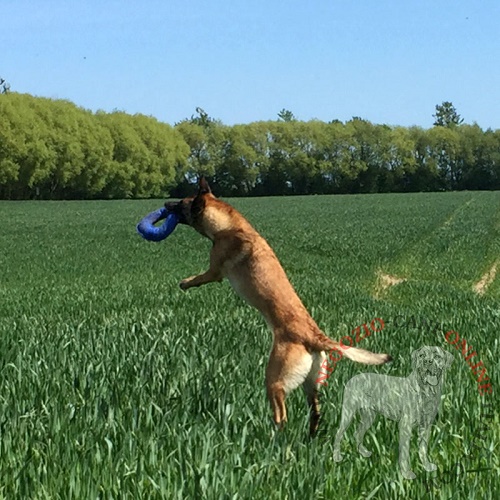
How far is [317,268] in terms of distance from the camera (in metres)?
18.2

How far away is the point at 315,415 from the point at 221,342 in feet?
9.78

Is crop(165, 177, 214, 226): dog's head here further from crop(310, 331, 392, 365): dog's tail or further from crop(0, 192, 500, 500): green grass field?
crop(0, 192, 500, 500): green grass field

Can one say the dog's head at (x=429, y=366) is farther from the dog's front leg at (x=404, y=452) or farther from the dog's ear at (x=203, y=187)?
the dog's ear at (x=203, y=187)

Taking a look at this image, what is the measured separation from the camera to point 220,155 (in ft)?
365

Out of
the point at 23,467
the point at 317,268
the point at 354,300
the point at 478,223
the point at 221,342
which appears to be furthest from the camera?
the point at 478,223

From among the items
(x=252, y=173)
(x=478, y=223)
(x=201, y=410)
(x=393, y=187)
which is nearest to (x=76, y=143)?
(x=252, y=173)

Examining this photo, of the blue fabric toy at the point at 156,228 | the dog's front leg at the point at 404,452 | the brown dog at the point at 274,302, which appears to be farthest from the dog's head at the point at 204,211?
the dog's front leg at the point at 404,452

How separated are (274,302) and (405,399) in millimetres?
753

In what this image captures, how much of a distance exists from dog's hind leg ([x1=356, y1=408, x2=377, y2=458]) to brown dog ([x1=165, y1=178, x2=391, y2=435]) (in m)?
0.23

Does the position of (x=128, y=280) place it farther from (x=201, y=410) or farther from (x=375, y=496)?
(x=375, y=496)

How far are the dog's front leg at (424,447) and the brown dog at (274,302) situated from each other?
425 mm

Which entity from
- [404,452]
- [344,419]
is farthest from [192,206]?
[404,452]

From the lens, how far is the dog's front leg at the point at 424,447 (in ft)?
11.2

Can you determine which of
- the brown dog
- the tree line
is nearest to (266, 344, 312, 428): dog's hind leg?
the brown dog
